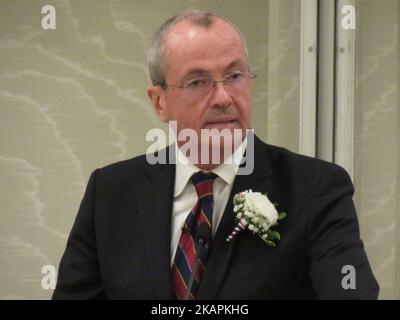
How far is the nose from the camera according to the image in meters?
1.78

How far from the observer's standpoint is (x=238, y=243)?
1.74 m

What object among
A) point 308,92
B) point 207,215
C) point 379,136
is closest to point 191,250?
point 207,215

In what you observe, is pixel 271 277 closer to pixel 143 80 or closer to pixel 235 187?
pixel 235 187

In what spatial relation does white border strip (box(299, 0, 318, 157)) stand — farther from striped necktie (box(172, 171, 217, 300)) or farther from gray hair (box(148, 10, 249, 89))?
striped necktie (box(172, 171, 217, 300))

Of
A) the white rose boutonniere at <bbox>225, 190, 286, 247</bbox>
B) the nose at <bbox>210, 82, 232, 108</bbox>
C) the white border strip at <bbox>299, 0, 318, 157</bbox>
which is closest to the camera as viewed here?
the white rose boutonniere at <bbox>225, 190, 286, 247</bbox>

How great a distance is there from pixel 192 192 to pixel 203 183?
0.06 m

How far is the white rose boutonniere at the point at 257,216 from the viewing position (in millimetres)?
1669

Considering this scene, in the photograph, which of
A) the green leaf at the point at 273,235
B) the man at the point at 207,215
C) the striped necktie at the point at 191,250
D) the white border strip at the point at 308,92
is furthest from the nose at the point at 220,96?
the white border strip at the point at 308,92

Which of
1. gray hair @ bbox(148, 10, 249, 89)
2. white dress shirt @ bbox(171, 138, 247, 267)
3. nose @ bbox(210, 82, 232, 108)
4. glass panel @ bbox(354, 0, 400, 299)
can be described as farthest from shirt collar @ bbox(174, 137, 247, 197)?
glass panel @ bbox(354, 0, 400, 299)

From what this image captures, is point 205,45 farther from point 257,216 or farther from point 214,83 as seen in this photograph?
point 257,216

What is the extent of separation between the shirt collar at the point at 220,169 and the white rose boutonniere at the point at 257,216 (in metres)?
0.09

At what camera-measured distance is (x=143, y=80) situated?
2957 millimetres

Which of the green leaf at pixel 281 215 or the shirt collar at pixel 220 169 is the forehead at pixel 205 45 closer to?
the shirt collar at pixel 220 169
